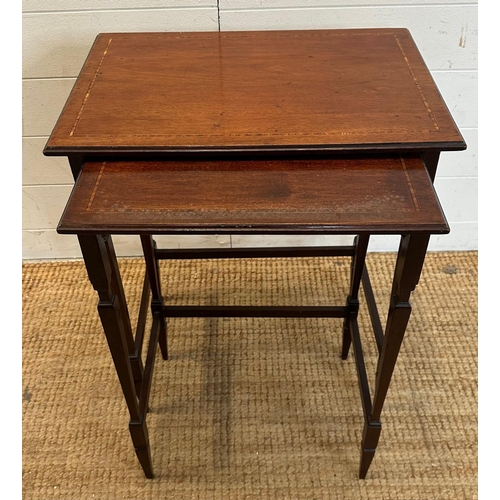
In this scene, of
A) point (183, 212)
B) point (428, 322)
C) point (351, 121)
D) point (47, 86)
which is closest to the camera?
point (183, 212)

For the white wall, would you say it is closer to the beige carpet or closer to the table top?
the table top

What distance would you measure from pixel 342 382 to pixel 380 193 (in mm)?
707

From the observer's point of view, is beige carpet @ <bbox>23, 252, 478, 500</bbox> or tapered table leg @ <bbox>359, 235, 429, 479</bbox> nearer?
tapered table leg @ <bbox>359, 235, 429, 479</bbox>

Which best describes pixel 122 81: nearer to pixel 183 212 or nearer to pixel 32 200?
pixel 183 212

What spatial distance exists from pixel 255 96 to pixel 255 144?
0.50ft

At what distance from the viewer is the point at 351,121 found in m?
0.91

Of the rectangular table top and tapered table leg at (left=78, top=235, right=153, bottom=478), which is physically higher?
the rectangular table top

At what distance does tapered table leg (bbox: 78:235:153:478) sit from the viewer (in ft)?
2.80

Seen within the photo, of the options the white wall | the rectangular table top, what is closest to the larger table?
the rectangular table top

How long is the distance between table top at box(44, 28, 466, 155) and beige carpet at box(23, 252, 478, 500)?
0.70 m

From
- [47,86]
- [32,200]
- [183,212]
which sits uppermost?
[183,212]

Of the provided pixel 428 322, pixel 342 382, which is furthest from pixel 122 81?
pixel 428 322

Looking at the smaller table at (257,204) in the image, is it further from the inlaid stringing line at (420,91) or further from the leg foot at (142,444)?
the leg foot at (142,444)

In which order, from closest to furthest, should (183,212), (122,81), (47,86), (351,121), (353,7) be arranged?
(183,212)
(351,121)
(122,81)
(353,7)
(47,86)
